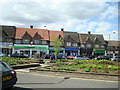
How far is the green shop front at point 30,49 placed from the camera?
48.2 m

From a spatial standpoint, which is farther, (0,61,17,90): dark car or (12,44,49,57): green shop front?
(12,44,49,57): green shop front

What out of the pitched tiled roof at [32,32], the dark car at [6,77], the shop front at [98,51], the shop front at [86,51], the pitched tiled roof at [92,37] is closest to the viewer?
the dark car at [6,77]

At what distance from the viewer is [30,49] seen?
162ft

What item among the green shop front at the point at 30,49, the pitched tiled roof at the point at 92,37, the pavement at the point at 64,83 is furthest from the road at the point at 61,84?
the pitched tiled roof at the point at 92,37

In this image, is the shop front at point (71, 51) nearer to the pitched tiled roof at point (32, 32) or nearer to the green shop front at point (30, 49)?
the green shop front at point (30, 49)

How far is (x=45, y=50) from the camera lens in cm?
5066

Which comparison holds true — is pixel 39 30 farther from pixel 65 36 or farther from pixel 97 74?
pixel 97 74

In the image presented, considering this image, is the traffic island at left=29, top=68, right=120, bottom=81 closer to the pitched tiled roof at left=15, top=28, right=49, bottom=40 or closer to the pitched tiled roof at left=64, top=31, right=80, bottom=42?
the pitched tiled roof at left=15, top=28, right=49, bottom=40

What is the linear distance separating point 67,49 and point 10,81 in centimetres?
4728

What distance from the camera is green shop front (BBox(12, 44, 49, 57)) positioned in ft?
158

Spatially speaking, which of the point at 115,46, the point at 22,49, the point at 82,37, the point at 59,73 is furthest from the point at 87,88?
the point at 115,46

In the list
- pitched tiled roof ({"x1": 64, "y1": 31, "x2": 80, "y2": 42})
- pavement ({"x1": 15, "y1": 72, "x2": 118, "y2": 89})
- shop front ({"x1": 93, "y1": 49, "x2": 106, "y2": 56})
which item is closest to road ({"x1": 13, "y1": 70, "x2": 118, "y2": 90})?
pavement ({"x1": 15, "y1": 72, "x2": 118, "y2": 89})

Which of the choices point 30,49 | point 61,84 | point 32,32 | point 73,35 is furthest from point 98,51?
point 61,84

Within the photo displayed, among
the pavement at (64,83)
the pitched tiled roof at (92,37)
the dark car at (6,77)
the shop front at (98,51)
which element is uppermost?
the pitched tiled roof at (92,37)
